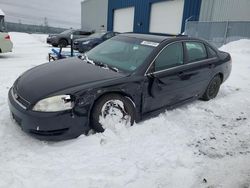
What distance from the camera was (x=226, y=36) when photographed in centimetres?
1410

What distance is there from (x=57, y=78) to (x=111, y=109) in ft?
2.89

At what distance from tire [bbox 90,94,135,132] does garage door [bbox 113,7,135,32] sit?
20.7 meters

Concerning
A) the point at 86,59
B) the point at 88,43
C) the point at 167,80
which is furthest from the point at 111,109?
the point at 88,43

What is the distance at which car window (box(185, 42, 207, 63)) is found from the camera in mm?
4668

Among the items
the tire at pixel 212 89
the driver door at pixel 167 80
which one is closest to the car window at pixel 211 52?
the tire at pixel 212 89

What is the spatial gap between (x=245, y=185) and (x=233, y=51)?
10.0m

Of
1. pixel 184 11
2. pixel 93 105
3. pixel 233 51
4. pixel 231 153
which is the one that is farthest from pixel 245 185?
pixel 184 11

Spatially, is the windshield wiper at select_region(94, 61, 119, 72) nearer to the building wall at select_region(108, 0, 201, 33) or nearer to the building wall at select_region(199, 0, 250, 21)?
the building wall at select_region(199, 0, 250, 21)

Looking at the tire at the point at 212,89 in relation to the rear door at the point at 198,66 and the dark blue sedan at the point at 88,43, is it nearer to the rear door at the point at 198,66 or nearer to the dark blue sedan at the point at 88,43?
the rear door at the point at 198,66

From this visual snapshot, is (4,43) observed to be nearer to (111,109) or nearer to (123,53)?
(123,53)

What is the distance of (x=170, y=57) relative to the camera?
4273 millimetres

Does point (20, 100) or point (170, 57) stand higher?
point (170, 57)

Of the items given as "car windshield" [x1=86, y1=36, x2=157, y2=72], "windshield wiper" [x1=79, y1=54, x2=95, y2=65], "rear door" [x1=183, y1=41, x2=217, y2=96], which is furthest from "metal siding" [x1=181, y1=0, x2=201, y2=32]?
"windshield wiper" [x1=79, y1=54, x2=95, y2=65]

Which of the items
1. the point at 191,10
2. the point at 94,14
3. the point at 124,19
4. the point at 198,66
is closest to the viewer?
the point at 198,66
